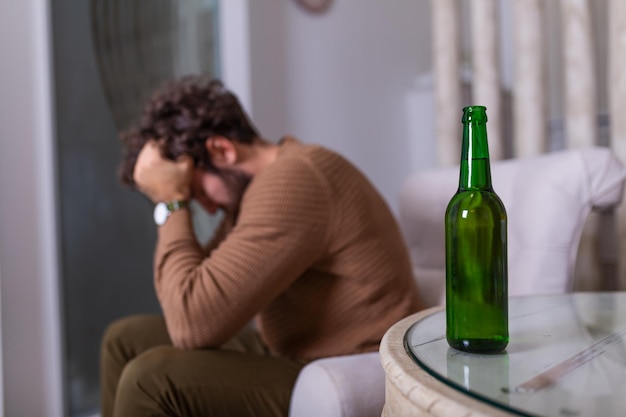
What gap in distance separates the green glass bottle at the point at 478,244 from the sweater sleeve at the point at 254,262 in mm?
534

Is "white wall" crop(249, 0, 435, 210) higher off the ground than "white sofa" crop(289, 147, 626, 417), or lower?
higher

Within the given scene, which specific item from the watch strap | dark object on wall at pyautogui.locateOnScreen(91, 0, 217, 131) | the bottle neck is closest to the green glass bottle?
the bottle neck

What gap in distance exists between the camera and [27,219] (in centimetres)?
166

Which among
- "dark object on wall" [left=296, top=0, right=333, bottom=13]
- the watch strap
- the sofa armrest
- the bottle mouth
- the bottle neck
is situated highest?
"dark object on wall" [left=296, top=0, right=333, bottom=13]

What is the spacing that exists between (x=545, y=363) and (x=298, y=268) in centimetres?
61

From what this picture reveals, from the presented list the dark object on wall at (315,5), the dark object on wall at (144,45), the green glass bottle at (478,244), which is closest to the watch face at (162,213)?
the dark object on wall at (144,45)

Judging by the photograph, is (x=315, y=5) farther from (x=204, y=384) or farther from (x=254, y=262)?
(x=204, y=384)

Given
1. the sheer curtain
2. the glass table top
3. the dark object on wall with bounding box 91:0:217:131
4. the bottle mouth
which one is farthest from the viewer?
the dark object on wall with bounding box 91:0:217:131

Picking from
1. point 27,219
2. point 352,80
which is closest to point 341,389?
point 27,219

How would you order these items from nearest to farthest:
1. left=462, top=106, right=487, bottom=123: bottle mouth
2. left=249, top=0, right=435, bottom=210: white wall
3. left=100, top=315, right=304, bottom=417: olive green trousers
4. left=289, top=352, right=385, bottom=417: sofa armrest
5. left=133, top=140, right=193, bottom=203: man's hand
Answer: left=462, top=106, right=487, bottom=123: bottle mouth < left=289, top=352, right=385, bottom=417: sofa armrest < left=100, top=315, right=304, bottom=417: olive green trousers < left=133, top=140, right=193, bottom=203: man's hand < left=249, top=0, right=435, bottom=210: white wall

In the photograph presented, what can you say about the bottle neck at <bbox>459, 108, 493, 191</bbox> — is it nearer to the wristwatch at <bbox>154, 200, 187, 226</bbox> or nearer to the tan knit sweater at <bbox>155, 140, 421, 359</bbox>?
the tan knit sweater at <bbox>155, 140, 421, 359</bbox>

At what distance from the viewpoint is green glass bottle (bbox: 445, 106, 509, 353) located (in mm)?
617

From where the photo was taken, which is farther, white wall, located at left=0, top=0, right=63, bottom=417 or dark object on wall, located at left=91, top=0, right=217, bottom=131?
dark object on wall, located at left=91, top=0, right=217, bottom=131

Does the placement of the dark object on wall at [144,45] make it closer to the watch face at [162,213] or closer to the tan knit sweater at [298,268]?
the watch face at [162,213]
